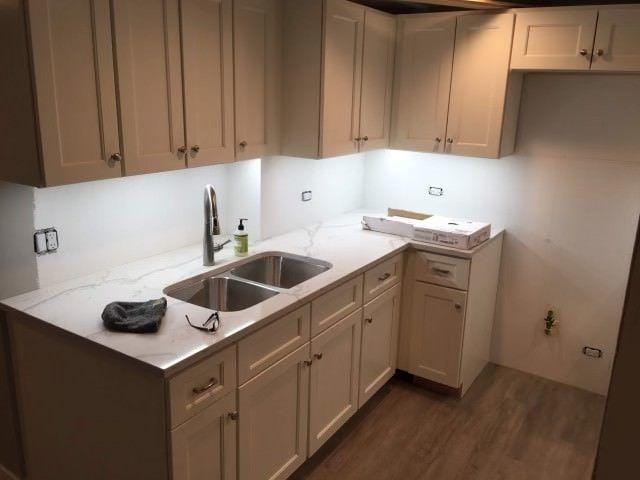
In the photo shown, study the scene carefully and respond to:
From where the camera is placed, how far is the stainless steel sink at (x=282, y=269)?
275 centimetres

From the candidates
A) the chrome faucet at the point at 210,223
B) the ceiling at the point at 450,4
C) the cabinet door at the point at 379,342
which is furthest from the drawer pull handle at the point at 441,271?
the ceiling at the point at 450,4

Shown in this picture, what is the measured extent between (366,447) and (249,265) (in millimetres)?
1107

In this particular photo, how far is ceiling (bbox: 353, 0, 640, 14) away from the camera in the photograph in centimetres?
281

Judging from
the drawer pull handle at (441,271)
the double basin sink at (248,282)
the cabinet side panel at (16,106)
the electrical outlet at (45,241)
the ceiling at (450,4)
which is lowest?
the drawer pull handle at (441,271)

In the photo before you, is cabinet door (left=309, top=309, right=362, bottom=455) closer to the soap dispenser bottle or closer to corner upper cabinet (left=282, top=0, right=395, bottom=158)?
the soap dispenser bottle

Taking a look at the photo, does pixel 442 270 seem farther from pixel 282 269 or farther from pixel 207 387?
pixel 207 387

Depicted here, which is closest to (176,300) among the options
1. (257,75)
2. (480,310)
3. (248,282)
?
(248,282)

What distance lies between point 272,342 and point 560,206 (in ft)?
6.74

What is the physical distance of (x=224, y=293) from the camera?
8.41 ft

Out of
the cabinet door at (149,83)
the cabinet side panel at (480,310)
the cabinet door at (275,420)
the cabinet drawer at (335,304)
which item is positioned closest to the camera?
the cabinet door at (149,83)

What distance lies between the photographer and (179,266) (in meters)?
2.56

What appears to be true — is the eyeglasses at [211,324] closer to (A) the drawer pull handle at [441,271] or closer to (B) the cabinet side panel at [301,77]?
(B) the cabinet side panel at [301,77]

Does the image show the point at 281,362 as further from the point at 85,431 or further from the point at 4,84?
the point at 4,84

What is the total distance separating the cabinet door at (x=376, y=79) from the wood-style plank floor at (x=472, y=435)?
1535mm
